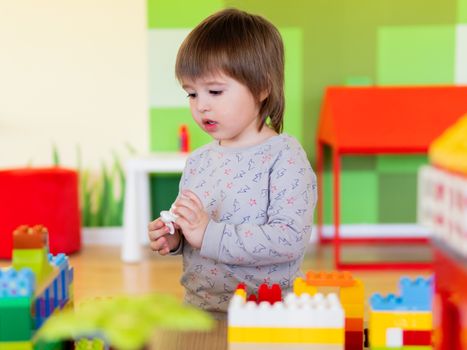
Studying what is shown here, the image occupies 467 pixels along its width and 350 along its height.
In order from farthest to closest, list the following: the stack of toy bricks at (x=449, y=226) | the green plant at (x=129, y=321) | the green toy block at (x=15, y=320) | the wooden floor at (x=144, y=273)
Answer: the wooden floor at (x=144, y=273) → the green toy block at (x=15, y=320) → the stack of toy bricks at (x=449, y=226) → the green plant at (x=129, y=321)

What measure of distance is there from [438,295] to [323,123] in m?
2.55

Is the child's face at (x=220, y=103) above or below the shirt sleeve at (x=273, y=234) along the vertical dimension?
above

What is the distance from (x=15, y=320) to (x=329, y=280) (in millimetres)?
320

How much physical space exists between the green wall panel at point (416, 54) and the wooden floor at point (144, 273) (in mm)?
747

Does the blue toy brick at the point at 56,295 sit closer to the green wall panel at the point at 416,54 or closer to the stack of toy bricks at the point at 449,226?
the stack of toy bricks at the point at 449,226

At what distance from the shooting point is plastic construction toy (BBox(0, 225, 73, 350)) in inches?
26.3

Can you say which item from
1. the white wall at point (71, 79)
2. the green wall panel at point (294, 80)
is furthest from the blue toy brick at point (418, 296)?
the white wall at point (71, 79)

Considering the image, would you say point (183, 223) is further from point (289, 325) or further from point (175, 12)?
point (175, 12)

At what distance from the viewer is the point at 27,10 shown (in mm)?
3203

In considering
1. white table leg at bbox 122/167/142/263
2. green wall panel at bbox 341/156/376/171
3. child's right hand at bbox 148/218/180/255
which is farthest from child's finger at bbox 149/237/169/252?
green wall panel at bbox 341/156/376/171

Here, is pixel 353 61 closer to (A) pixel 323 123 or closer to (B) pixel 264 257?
(A) pixel 323 123

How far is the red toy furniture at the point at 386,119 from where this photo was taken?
2795mm

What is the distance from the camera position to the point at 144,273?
9.02 feet

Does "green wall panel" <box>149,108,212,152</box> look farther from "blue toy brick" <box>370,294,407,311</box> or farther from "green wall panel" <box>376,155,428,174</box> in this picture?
"blue toy brick" <box>370,294,407,311</box>
